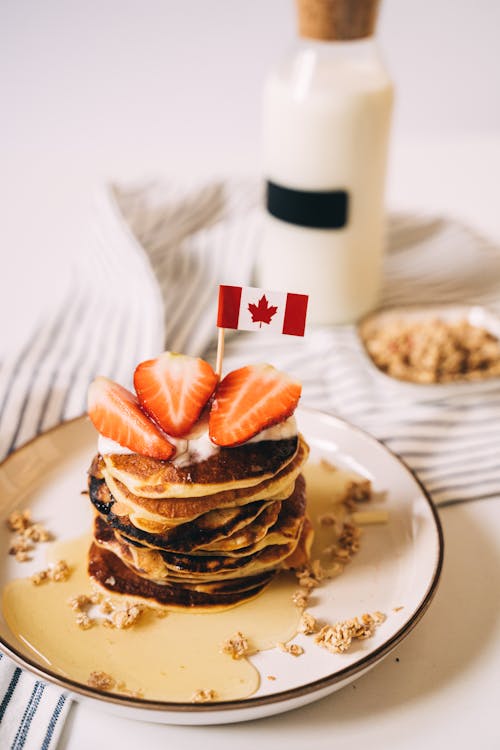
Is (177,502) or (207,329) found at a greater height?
(177,502)

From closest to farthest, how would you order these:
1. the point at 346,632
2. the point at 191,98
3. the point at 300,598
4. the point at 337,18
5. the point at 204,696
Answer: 1. the point at 204,696
2. the point at 346,632
3. the point at 300,598
4. the point at 337,18
5. the point at 191,98

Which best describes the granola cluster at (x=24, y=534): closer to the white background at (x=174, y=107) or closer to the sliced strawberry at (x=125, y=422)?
the sliced strawberry at (x=125, y=422)

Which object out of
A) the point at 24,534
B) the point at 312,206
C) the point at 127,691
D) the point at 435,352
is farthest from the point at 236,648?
the point at 312,206

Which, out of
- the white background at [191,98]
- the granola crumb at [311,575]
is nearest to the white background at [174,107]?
the white background at [191,98]

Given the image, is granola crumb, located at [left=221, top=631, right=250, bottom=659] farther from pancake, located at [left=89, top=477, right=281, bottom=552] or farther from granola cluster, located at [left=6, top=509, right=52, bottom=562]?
granola cluster, located at [left=6, top=509, right=52, bottom=562]

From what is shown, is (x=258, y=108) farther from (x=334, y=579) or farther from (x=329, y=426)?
(x=334, y=579)

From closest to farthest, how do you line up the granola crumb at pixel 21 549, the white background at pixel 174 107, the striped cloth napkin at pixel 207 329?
the granola crumb at pixel 21 549, the striped cloth napkin at pixel 207 329, the white background at pixel 174 107

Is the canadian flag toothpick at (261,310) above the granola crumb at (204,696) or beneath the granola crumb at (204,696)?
above

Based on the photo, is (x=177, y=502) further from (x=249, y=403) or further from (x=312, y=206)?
(x=312, y=206)
